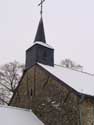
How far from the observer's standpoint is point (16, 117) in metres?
15.9

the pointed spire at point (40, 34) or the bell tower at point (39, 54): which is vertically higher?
the pointed spire at point (40, 34)

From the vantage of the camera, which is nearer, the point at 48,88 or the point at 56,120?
the point at 56,120

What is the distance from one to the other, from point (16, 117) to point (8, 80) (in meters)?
13.4

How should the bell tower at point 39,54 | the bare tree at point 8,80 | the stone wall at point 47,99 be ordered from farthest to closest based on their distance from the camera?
the bare tree at point 8,80, the bell tower at point 39,54, the stone wall at point 47,99

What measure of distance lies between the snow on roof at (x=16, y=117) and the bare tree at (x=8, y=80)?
10810 millimetres

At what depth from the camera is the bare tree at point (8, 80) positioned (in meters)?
28.1

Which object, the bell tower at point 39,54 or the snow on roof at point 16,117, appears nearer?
the snow on roof at point 16,117

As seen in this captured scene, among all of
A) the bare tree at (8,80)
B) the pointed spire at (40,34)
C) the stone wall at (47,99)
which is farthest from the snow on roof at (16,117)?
the bare tree at (8,80)

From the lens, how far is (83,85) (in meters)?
16.7

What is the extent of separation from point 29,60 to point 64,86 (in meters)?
4.50

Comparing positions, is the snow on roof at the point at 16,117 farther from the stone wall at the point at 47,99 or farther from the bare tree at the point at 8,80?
the bare tree at the point at 8,80

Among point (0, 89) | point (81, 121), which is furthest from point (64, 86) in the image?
point (0, 89)

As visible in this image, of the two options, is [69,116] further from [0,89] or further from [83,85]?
[0,89]

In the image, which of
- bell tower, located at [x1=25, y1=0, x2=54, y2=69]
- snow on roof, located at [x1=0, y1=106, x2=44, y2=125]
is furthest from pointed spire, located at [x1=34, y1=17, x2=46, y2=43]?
snow on roof, located at [x1=0, y1=106, x2=44, y2=125]
